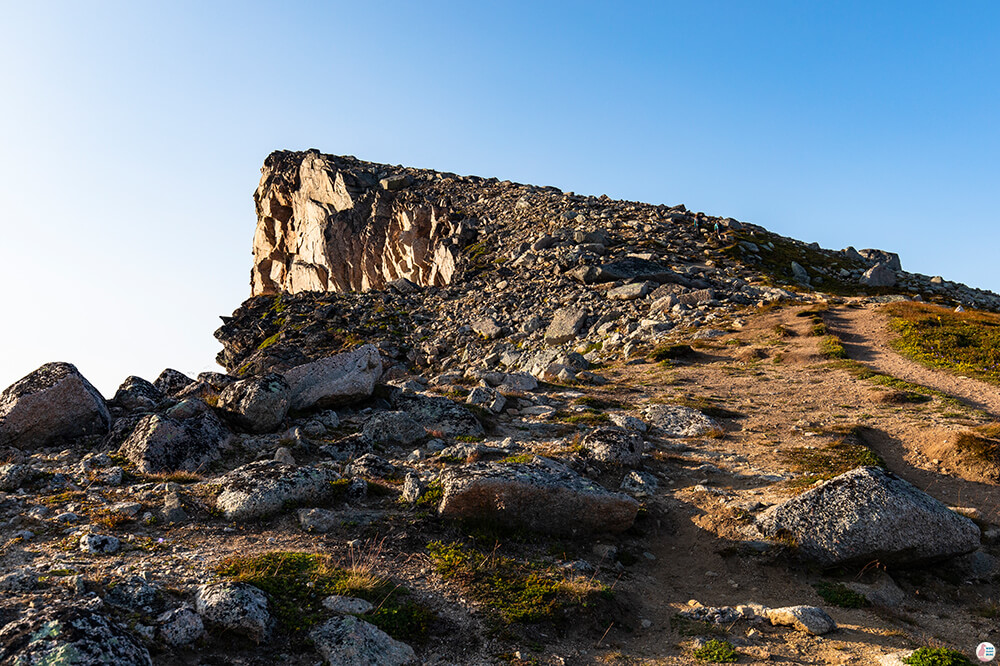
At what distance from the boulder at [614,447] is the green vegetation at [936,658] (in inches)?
338

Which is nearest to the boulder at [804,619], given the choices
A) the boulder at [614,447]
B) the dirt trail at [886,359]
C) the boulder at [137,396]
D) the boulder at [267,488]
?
the boulder at [614,447]

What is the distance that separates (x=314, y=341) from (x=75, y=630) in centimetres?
4702

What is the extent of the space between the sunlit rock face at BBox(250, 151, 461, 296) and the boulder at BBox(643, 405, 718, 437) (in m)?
43.8

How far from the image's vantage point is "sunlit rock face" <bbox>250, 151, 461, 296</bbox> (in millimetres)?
73625

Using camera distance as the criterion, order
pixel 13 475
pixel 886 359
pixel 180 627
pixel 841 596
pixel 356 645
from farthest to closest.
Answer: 1. pixel 886 359
2. pixel 13 475
3. pixel 841 596
4. pixel 356 645
5. pixel 180 627

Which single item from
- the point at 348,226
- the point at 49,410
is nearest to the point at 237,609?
the point at 49,410

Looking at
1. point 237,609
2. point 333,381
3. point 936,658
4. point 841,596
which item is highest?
point 333,381

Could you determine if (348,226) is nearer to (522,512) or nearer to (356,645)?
(522,512)

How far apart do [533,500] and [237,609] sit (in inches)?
249

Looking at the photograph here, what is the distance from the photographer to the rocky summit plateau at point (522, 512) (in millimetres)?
9672

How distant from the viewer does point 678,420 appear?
22.5 meters

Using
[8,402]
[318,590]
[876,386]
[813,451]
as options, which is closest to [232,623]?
[318,590]

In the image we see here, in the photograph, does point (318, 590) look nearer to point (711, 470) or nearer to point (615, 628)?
point (615, 628)

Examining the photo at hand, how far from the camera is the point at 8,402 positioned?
1714 cm
